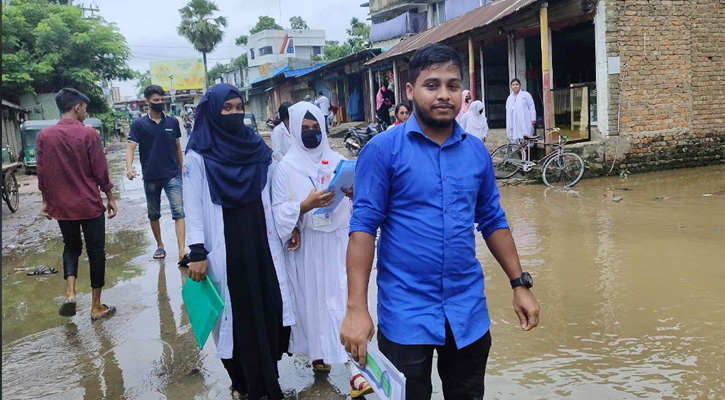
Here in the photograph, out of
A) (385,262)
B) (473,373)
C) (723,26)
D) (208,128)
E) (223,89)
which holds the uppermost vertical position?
(723,26)

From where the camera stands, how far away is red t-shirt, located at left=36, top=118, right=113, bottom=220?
15.4 ft

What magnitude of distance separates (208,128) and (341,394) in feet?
5.42

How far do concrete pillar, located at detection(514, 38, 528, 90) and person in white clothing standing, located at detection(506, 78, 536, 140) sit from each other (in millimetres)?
2883

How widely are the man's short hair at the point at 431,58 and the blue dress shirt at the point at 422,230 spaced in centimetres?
21

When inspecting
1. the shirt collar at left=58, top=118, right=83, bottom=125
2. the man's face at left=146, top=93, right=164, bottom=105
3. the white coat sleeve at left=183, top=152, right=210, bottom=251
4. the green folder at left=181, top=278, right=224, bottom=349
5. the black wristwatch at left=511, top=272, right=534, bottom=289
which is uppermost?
the man's face at left=146, top=93, right=164, bottom=105

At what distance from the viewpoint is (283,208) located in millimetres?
3295

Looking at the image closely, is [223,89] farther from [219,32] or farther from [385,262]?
[219,32]

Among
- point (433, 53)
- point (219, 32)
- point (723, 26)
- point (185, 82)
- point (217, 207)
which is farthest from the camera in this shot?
point (185, 82)

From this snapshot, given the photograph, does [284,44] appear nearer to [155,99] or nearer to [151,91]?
[151,91]

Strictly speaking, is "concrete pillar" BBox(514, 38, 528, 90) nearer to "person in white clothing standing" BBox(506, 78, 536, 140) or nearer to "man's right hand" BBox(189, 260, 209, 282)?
"person in white clothing standing" BBox(506, 78, 536, 140)

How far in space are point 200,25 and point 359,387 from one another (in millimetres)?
52089

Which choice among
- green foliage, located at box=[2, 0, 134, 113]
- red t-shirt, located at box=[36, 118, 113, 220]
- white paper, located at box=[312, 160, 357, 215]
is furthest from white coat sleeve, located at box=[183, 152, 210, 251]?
green foliage, located at box=[2, 0, 134, 113]

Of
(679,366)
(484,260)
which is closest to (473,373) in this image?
(679,366)

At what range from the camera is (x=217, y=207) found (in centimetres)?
323
